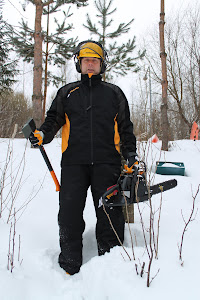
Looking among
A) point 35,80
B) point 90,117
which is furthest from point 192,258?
point 35,80

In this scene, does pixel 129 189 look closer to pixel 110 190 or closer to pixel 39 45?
pixel 110 190

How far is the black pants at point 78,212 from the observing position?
1.87m

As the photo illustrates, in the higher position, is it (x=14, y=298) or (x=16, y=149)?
(x=16, y=149)

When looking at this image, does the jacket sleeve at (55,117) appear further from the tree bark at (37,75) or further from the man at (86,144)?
the tree bark at (37,75)

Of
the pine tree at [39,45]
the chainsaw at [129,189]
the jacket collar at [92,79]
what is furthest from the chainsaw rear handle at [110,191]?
the pine tree at [39,45]

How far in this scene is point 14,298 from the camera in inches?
54.7

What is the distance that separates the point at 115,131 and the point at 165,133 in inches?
240

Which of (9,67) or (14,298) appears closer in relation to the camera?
(14,298)

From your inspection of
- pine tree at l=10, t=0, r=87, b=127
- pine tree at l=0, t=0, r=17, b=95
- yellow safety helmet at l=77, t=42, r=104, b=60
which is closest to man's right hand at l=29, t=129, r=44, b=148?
yellow safety helmet at l=77, t=42, r=104, b=60

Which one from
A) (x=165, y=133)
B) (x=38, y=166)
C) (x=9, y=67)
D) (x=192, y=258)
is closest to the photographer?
(x=192, y=258)

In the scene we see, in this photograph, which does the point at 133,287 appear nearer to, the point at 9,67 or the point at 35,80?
the point at 35,80

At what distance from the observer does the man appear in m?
1.88

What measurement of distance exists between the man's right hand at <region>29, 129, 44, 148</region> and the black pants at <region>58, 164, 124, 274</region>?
31cm

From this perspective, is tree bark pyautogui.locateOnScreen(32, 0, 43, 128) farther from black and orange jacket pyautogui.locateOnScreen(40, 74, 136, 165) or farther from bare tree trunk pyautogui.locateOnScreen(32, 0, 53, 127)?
black and orange jacket pyautogui.locateOnScreen(40, 74, 136, 165)
